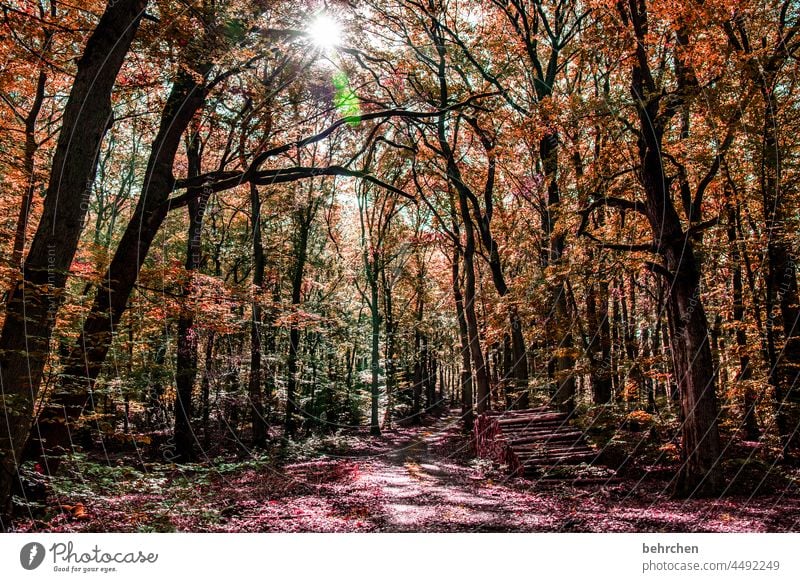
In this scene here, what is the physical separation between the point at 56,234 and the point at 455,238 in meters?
15.8

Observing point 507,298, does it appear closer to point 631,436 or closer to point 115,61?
point 631,436

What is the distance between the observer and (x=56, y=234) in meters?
5.74

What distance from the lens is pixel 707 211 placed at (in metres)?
16.8

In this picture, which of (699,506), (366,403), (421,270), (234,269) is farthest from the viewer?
(421,270)

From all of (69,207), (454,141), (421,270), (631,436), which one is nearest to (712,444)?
(631,436)

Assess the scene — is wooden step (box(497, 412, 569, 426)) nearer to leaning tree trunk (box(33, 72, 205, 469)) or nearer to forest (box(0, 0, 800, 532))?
forest (box(0, 0, 800, 532))

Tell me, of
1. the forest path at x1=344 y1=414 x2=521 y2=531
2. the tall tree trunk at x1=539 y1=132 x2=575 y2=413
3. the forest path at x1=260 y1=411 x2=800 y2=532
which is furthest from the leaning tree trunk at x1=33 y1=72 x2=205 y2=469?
the tall tree trunk at x1=539 y1=132 x2=575 y2=413

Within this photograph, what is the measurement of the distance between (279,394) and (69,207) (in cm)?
1366

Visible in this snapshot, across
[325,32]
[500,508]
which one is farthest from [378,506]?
[325,32]

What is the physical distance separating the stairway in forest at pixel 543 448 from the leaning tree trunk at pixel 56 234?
984 cm

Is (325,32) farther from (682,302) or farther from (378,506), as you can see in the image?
(378,506)
